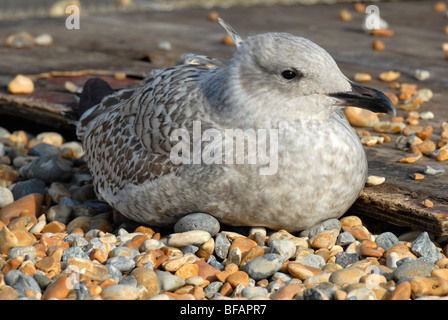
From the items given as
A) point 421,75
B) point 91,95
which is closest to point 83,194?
point 91,95

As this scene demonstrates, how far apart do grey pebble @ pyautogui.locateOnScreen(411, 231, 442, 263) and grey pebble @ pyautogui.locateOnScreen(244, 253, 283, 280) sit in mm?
700

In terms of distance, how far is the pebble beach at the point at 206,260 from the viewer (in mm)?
3291

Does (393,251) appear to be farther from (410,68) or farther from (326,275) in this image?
(410,68)

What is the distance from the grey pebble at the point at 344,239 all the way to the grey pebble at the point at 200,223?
63 centimetres

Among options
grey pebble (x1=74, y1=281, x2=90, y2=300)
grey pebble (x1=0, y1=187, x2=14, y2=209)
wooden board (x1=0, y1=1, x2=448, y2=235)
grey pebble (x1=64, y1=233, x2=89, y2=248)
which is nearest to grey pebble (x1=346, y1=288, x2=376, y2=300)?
wooden board (x1=0, y1=1, x2=448, y2=235)

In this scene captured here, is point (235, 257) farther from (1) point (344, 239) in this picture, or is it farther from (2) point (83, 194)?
(2) point (83, 194)

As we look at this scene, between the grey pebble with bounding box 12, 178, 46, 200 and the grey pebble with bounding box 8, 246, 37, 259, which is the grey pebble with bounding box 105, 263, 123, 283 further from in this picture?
the grey pebble with bounding box 12, 178, 46, 200

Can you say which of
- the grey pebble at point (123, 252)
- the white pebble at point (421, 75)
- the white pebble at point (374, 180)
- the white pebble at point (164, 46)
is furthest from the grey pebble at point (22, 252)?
the white pebble at point (164, 46)

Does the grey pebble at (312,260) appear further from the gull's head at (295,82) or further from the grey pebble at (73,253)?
the grey pebble at (73,253)

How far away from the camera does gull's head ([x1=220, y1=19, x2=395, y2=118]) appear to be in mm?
3639

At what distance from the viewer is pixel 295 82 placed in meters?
3.64
